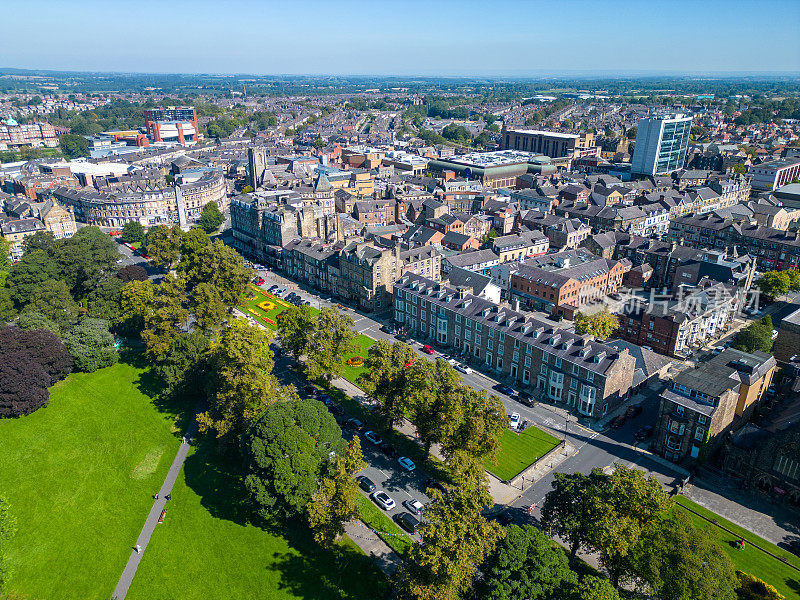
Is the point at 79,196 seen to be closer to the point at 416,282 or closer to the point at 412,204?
the point at 412,204

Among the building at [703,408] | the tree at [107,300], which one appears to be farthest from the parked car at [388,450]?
the tree at [107,300]

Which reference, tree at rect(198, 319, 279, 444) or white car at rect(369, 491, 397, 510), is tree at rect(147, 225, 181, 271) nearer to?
tree at rect(198, 319, 279, 444)

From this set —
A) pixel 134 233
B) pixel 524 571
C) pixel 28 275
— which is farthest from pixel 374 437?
pixel 134 233

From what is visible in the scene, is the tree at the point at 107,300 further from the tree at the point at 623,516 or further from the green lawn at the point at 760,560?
the green lawn at the point at 760,560

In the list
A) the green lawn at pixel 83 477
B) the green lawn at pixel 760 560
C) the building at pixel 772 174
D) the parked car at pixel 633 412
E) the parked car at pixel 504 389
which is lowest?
the green lawn at pixel 83 477

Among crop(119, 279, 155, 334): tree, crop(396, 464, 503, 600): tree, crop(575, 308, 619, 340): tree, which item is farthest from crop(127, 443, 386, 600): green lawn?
crop(575, 308, 619, 340): tree

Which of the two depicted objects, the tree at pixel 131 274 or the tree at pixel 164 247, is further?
the tree at pixel 164 247

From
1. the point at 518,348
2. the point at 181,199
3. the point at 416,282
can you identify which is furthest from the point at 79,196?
the point at 518,348
